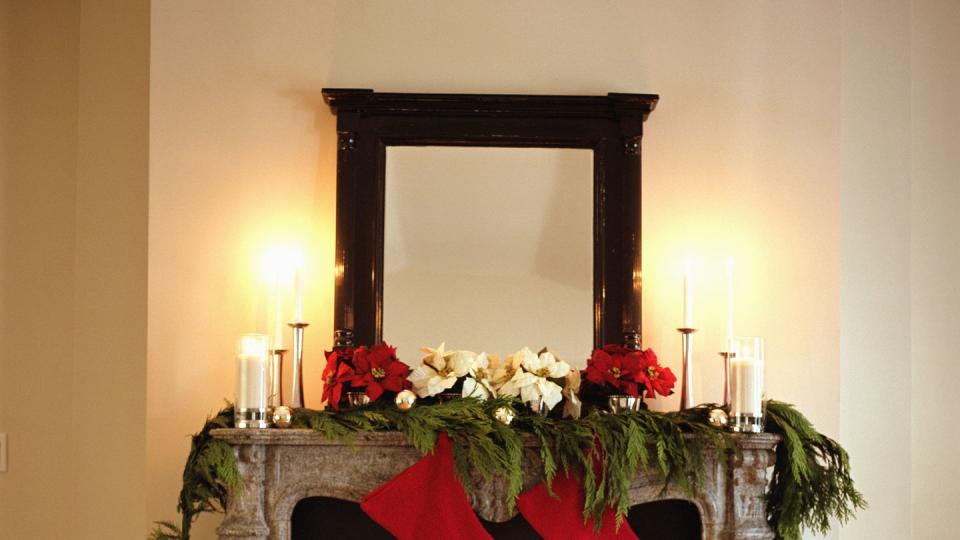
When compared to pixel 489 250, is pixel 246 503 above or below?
below

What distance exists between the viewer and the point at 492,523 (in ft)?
8.14

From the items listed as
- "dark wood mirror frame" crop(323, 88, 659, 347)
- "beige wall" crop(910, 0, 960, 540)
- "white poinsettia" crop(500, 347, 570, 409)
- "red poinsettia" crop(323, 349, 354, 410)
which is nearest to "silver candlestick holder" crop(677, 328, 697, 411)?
"dark wood mirror frame" crop(323, 88, 659, 347)

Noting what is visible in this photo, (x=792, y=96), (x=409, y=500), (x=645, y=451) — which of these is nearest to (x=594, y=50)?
(x=792, y=96)

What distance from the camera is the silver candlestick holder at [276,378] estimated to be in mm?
2605

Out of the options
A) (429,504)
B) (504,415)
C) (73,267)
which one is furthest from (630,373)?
(73,267)

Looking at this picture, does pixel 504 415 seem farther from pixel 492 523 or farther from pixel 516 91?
pixel 516 91

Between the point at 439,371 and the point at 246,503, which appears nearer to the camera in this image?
the point at 246,503

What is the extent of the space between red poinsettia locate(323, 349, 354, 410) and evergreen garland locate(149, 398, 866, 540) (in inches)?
4.3

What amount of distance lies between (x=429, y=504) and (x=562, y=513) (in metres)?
0.30

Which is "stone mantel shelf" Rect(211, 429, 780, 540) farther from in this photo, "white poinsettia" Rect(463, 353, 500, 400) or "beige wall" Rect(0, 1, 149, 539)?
"beige wall" Rect(0, 1, 149, 539)

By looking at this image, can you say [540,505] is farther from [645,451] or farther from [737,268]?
[737,268]

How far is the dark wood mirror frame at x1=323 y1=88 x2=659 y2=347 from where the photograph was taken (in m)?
2.78

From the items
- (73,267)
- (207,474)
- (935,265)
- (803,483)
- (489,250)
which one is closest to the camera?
(207,474)

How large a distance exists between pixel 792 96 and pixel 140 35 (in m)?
1.86
